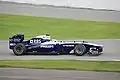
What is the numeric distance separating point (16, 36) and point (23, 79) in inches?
12.8

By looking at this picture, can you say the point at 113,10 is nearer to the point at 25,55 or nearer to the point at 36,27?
the point at 36,27

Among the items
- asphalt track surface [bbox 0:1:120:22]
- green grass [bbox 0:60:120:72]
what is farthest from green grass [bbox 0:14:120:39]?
green grass [bbox 0:60:120:72]

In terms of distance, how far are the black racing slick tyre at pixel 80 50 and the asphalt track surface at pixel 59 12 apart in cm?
21

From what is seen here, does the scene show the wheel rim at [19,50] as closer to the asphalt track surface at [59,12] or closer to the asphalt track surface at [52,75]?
the asphalt track surface at [52,75]

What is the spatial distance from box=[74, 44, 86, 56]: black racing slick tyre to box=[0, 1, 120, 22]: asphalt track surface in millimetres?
213

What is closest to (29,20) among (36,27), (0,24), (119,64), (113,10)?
(36,27)

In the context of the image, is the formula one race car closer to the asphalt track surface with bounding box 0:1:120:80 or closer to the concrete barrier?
the asphalt track surface with bounding box 0:1:120:80

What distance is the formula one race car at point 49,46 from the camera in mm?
1923

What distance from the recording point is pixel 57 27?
194 centimetres

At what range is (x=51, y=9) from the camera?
193 cm

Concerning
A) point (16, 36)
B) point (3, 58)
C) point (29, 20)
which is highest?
point (29, 20)

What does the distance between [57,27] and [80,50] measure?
0.81 feet

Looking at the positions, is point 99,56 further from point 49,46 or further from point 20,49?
point 20,49

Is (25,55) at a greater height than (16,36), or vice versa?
(16,36)
